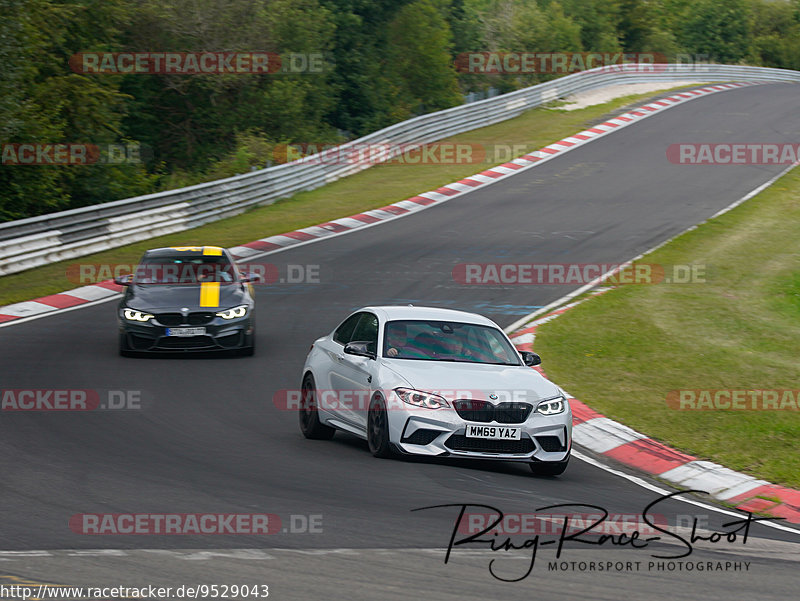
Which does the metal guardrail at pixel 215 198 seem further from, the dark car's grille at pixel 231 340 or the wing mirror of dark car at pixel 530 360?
the wing mirror of dark car at pixel 530 360

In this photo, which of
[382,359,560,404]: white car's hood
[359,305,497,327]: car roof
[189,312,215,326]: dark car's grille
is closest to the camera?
[382,359,560,404]: white car's hood

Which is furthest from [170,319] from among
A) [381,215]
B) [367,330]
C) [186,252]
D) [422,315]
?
[381,215]

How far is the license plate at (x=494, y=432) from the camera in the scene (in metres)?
9.47

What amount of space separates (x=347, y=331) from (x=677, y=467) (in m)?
3.58

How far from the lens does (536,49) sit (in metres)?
55.0

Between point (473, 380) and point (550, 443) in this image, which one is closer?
point (550, 443)

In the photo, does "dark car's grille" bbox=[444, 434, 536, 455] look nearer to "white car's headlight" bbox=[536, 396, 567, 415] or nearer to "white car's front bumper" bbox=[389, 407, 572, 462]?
"white car's front bumper" bbox=[389, 407, 572, 462]

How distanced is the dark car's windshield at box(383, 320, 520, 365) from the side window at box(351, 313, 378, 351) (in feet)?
0.50

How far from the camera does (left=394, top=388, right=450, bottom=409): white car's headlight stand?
950 centimetres

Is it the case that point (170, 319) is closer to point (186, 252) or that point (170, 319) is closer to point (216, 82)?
point (186, 252)

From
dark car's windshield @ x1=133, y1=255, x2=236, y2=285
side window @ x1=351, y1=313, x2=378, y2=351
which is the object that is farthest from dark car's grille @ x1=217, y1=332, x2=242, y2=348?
side window @ x1=351, y1=313, x2=378, y2=351

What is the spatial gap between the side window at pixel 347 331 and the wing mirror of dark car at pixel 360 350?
0.73m

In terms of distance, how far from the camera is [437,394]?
9.57m

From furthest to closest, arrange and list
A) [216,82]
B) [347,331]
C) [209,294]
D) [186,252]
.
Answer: [216,82]
[186,252]
[209,294]
[347,331]
